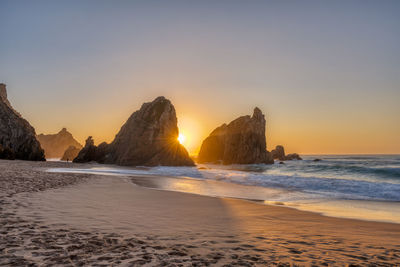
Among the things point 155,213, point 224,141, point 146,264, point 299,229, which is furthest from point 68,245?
point 224,141

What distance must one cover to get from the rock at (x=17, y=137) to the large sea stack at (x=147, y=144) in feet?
41.2

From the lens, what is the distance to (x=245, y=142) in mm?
95312

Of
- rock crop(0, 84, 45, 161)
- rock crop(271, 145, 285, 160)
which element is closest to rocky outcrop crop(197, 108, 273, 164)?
rock crop(271, 145, 285, 160)

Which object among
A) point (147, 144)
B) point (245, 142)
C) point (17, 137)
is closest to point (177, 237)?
point (147, 144)

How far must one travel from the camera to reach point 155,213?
8102 mm

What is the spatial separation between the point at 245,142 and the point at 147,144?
133 ft

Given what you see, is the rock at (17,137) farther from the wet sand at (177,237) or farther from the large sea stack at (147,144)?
the wet sand at (177,237)

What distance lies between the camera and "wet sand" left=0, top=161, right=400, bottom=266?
168 inches

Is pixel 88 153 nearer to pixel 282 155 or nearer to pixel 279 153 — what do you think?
pixel 279 153

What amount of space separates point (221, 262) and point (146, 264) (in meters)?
1.21

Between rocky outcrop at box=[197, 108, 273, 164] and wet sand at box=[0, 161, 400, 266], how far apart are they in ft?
283

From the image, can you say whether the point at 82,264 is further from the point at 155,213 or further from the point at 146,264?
the point at 155,213

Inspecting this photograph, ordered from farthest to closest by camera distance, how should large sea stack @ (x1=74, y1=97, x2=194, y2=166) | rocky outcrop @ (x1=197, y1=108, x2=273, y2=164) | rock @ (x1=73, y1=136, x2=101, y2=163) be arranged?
rocky outcrop @ (x1=197, y1=108, x2=273, y2=164)
rock @ (x1=73, y1=136, x2=101, y2=163)
large sea stack @ (x1=74, y1=97, x2=194, y2=166)

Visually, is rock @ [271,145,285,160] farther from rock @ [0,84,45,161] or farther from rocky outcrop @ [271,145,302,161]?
rock @ [0,84,45,161]
